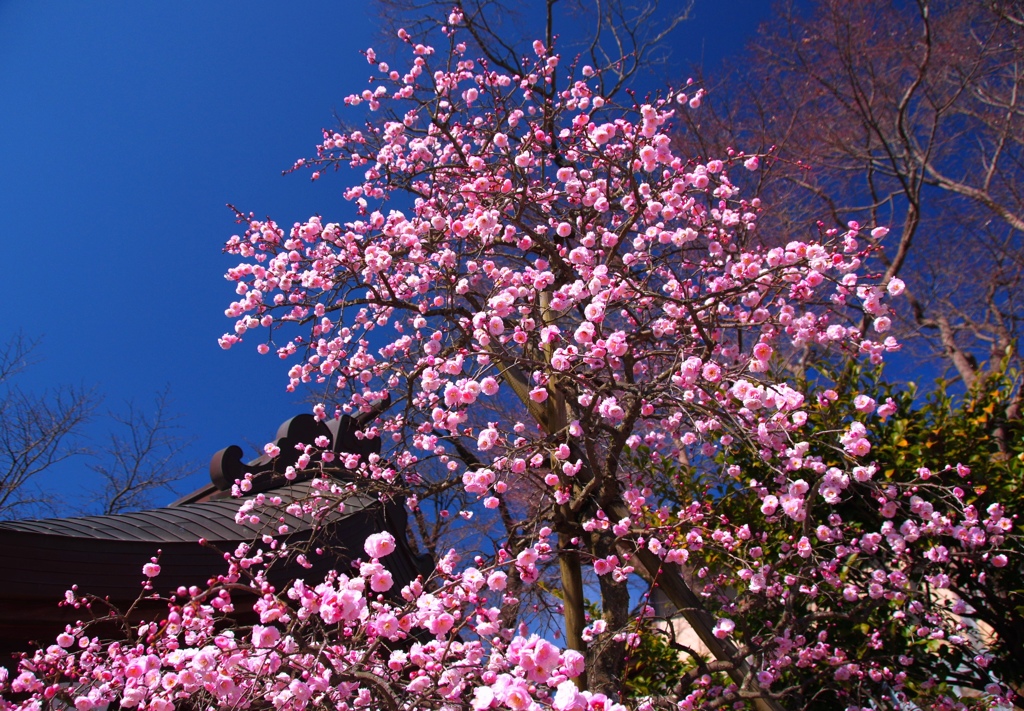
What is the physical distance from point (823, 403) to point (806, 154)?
5279mm

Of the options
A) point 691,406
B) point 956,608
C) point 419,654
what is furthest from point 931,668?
point 419,654

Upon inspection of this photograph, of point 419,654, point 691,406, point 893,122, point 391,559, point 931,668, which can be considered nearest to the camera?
point 419,654

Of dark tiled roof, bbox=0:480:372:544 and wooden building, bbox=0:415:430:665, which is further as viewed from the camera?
dark tiled roof, bbox=0:480:372:544

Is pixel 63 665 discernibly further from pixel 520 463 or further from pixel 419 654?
pixel 520 463

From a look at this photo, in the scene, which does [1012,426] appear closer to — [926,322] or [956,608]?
[956,608]

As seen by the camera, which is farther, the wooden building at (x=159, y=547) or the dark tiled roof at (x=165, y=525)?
the dark tiled roof at (x=165, y=525)

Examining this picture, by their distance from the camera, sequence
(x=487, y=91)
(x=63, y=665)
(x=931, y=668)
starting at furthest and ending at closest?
(x=487, y=91) < (x=931, y=668) < (x=63, y=665)

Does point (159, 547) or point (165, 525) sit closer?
point (159, 547)

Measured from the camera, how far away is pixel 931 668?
4.06 metres

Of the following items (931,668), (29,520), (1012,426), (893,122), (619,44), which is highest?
(619,44)

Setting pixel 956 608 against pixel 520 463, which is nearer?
pixel 520 463

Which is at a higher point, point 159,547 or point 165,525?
point 165,525

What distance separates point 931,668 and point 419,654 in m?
3.67

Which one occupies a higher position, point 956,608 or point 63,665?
point 63,665
